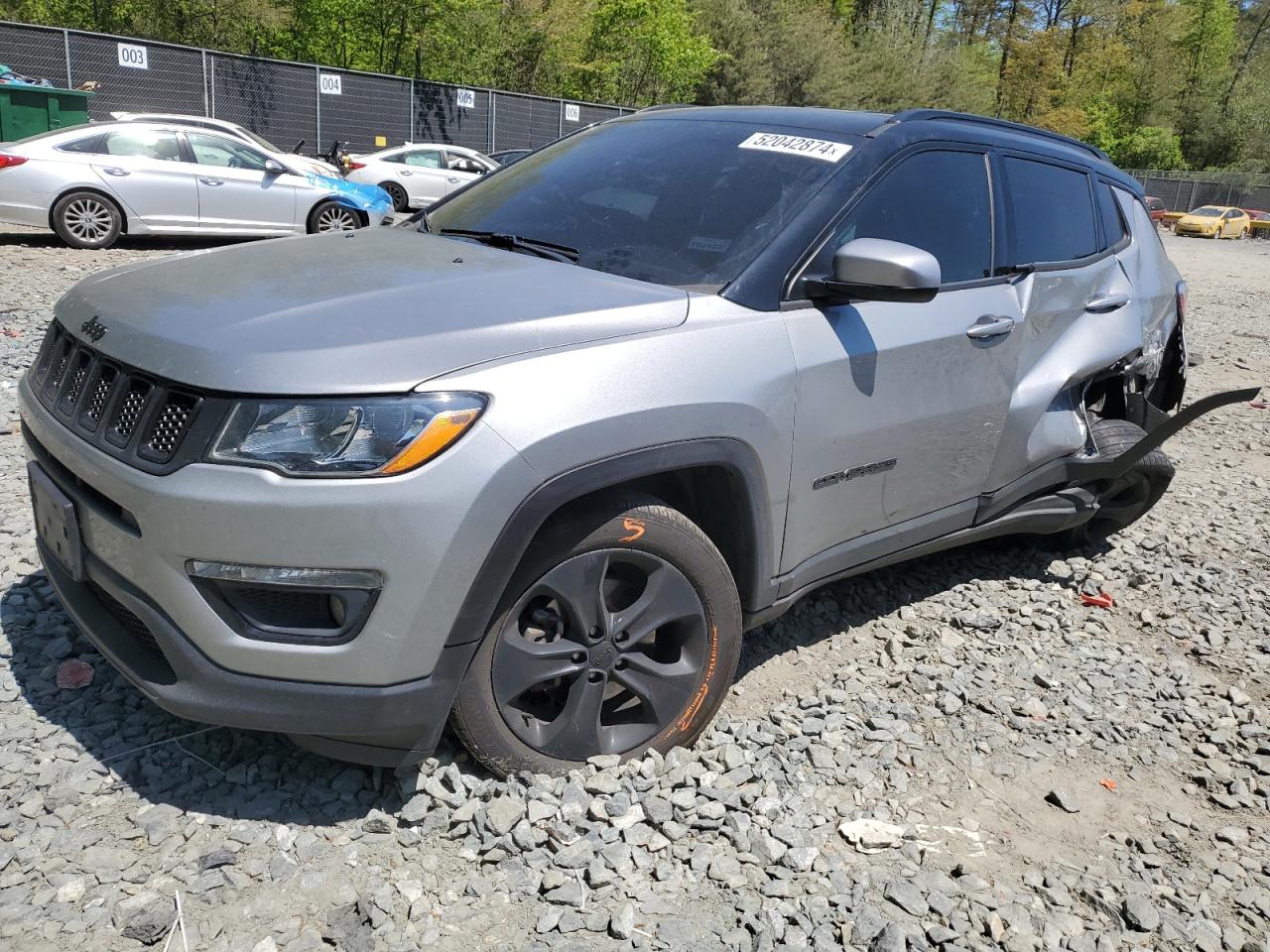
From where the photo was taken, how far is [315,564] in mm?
2166

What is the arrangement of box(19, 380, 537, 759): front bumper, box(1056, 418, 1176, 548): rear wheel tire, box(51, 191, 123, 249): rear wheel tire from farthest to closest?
box(51, 191, 123, 249): rear wheel tire, box(1056, 418, 1176, 548): rear wheel tire, box(19, 380, 537, 759): front bumper

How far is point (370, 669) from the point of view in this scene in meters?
2.25

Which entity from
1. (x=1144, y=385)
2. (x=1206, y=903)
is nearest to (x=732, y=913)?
(x=1206, y=903)

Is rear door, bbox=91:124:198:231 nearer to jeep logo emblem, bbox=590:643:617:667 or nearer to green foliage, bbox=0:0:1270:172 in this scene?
jeep logo emblem, bbox=590:643:617:667

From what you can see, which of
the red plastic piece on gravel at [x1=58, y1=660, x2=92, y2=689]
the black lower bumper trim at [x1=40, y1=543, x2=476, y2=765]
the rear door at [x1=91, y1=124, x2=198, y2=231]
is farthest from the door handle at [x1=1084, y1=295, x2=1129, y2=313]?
the rear door at [x1=91, y1=124, x2=198, y2=231]

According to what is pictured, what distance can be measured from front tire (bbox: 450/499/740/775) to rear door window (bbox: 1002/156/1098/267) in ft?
6.03

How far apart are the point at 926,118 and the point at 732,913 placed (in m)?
2.60

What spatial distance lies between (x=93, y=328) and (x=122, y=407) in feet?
1.11

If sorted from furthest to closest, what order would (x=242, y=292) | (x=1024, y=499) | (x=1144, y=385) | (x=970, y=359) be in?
(x=1144, y=385), (x=1024, y=499), (x=970, y=359), (x=242, y=292)

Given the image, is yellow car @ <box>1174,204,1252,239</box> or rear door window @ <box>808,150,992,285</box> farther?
yellow car @ <box>1174,204,1252,239</box>

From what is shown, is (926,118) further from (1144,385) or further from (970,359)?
(1144,385)

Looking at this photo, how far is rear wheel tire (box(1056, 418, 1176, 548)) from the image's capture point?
4.25 m

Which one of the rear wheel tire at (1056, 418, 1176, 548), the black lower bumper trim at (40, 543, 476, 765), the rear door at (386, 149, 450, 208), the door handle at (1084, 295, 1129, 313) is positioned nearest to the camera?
the black lower bumper trim at (40, 543, 476, 765)

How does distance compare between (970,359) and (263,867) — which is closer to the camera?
(263,867)
